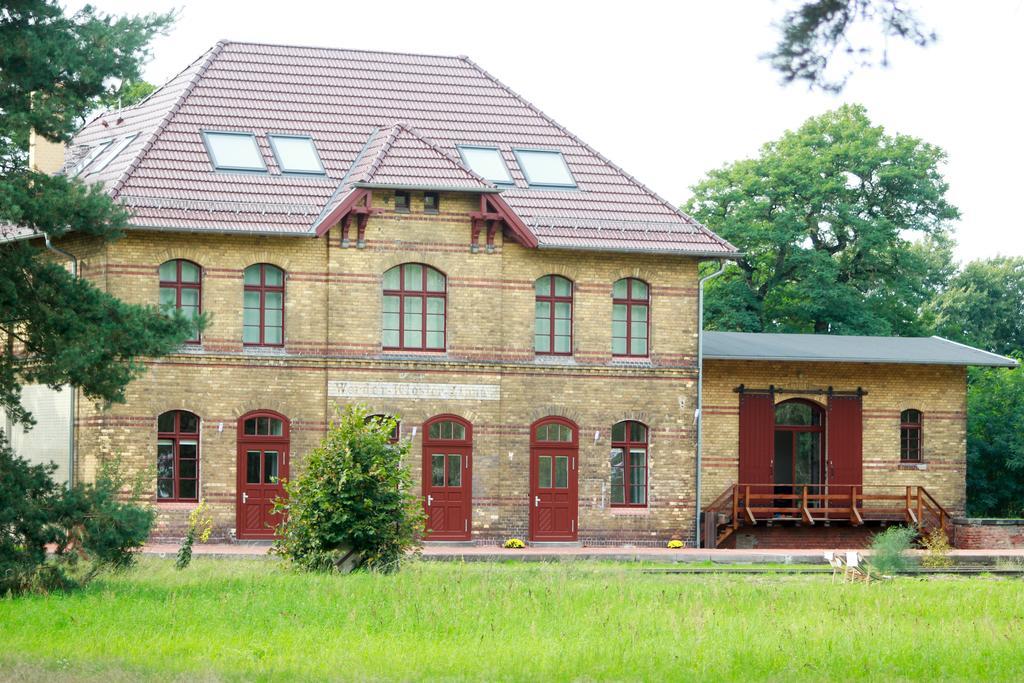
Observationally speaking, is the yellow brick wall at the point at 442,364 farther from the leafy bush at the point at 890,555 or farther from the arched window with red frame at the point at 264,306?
the leafy bush at the point at 890,555

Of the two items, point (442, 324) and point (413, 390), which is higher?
point (442, 324)

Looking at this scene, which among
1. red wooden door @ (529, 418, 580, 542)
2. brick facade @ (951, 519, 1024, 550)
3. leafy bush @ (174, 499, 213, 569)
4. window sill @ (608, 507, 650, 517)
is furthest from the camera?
brick facade @ (951, 519, 1024, 550)

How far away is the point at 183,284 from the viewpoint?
31734 millimetres

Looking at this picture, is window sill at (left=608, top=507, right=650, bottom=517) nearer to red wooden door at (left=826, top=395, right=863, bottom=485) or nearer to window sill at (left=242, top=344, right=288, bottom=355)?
red wooden door at (left=826, top=395, right=863, bottom=485)

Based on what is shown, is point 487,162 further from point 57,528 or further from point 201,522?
point 57,528

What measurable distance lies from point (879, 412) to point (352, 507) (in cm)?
1647

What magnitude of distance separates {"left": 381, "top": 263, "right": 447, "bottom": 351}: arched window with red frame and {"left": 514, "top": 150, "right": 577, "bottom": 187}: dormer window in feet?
11.2

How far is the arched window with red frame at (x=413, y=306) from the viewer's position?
108ft

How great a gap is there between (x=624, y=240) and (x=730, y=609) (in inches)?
591

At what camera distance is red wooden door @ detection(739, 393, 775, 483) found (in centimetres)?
3606

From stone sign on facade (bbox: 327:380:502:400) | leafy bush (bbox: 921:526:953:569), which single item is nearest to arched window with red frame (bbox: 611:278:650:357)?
stone sign on facade (bbox: 327:380:502:400)

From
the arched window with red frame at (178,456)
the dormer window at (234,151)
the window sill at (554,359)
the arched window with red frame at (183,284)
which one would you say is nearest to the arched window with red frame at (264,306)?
the arched window with red frame at (183,284)

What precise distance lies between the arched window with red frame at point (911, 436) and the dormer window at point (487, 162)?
10.3 metres

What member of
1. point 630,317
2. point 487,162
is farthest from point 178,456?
point 630,317
